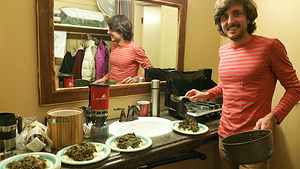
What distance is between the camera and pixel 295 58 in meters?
1.86

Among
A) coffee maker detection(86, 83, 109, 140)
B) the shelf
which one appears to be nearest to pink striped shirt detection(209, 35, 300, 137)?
coffee maker detection(86, 83, 109, 140)

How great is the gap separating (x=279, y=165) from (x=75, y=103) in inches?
72.7

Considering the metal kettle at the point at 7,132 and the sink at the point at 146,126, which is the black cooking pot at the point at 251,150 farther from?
the metal kettle at the point at 7,132

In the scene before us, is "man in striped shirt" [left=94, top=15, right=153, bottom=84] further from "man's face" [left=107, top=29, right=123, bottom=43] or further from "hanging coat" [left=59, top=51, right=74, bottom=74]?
"hanging coat" [left=59, top=51, right=74, bottom=74]

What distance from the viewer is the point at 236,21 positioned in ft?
4.51

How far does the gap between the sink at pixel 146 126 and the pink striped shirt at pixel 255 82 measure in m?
0.43

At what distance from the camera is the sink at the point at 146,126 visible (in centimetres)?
160

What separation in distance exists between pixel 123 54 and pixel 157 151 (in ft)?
2.85

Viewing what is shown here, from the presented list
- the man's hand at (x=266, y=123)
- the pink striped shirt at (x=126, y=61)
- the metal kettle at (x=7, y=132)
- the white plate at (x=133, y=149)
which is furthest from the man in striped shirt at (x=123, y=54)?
the man's hand at (x=266, y=123)

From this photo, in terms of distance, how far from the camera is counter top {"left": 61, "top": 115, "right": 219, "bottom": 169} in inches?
Answer: 43.4

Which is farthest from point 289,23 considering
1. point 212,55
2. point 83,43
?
point 83,43

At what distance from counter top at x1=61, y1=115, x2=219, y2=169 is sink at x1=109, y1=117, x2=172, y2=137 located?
0.17 meters

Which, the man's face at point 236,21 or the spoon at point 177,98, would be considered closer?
the man's face at point 236,21

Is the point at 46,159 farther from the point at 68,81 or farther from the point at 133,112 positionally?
the point at 133,112
